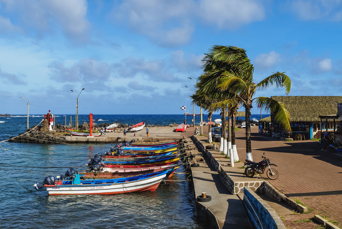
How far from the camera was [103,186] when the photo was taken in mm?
21703

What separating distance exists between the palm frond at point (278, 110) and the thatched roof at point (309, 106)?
21.5 m

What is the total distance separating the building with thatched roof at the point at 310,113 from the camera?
124 feet

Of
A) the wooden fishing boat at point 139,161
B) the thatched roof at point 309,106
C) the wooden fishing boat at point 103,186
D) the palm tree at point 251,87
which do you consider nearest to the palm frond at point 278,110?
the palm tree at point 251,87

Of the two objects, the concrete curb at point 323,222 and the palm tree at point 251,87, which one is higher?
the palm tree at point 251,87

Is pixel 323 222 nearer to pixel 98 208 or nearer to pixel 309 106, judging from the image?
pixel 98 208

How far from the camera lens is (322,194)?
13625 millimetres

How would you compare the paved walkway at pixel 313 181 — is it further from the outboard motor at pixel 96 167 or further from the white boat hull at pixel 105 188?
the outboard motor at pixel 96 167

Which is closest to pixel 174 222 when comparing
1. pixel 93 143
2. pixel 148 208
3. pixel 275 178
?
pixel 148 208

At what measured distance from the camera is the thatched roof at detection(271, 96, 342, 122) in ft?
124

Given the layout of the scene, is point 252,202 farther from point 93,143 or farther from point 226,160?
point 93,143

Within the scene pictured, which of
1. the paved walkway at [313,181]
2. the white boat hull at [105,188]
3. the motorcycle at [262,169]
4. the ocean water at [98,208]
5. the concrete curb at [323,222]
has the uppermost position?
the motorcycle at [262,169]

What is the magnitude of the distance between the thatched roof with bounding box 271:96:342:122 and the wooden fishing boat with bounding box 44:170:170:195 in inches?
929

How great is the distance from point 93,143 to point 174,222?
4114 cm

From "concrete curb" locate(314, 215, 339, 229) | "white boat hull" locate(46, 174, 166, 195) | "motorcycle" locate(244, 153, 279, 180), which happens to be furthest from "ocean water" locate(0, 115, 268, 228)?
"concrete curb" locate(314, 215, 339, 229)
